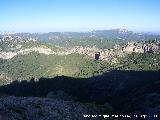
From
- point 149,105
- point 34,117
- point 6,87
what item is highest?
point 34,117

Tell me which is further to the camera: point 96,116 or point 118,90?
point 118,90

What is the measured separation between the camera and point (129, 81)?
175250mm

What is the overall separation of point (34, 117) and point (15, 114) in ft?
13.1

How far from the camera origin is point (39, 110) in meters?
56.4

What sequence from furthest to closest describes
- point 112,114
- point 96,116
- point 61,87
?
point 61,87 → point 112,114 → point 96,116

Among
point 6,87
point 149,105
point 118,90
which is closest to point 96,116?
point 149,105

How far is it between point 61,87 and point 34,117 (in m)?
122

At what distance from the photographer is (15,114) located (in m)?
50.0

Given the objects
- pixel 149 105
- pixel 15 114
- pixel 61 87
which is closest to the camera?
pixel 15 114

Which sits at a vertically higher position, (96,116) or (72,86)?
(96,116)

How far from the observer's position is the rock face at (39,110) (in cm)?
5034

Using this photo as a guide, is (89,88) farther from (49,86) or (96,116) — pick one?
(96,116)

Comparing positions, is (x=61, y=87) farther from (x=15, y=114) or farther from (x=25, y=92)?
(x=15, y=114)

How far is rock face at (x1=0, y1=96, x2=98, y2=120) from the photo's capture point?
50.3m
